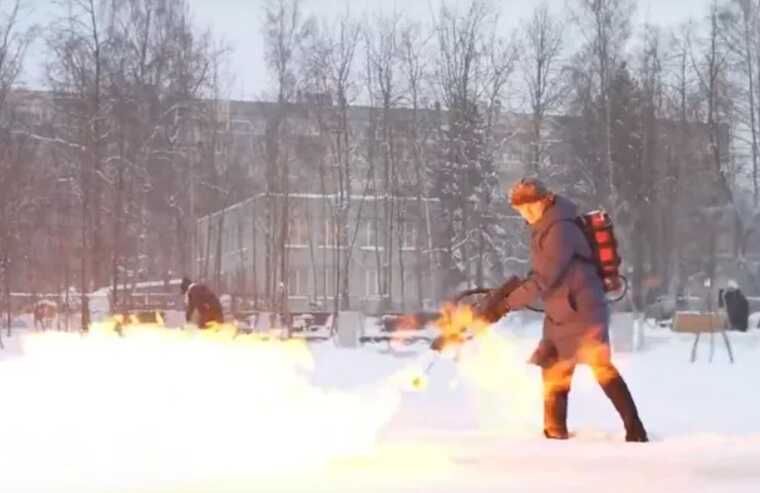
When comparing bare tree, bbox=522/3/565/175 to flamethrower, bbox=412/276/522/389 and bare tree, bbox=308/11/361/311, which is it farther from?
flamethrower, bbox=412/276/522/389

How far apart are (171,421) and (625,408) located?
389 centimetres

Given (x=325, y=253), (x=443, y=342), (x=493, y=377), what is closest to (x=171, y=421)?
(x=443, y=342)

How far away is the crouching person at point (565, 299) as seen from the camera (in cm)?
830

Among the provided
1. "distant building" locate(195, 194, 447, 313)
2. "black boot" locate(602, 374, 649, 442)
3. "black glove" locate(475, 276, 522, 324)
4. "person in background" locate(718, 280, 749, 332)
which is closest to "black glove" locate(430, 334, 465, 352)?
"black glove" locate(475, 276, 522, 324)

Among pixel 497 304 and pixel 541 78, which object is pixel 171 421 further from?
pixel 541 78

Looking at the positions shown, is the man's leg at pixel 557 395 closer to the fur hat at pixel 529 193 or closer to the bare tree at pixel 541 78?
the fur hat at pixel 529 193

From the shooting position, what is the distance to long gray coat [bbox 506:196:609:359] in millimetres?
8273

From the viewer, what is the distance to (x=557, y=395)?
8.53m

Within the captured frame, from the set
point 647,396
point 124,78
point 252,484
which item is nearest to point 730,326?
point 647,396

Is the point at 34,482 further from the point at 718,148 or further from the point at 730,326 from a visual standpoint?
the point at 718,148

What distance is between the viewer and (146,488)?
22.7 ft

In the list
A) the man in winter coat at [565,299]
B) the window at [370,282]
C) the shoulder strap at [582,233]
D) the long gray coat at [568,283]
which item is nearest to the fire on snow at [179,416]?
the man in winter coat at [565,299]

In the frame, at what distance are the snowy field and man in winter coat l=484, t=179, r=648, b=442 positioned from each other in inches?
15.0

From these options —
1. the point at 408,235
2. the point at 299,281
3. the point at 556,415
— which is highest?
the point at 408,235
